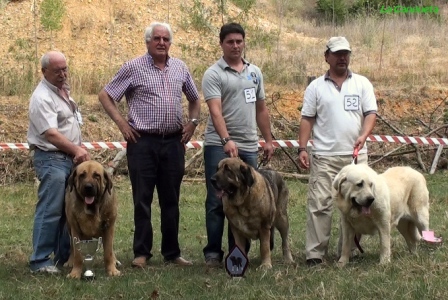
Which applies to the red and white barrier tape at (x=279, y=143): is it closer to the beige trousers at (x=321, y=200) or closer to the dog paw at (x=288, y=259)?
the dog paw at (x=288, y=259)

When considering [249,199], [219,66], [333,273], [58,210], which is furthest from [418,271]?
[58,210]

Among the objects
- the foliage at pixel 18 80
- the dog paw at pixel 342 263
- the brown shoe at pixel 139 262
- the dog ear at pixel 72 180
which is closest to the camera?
the dog ear at pixel 72 180

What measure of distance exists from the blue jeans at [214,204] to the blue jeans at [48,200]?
1.31m

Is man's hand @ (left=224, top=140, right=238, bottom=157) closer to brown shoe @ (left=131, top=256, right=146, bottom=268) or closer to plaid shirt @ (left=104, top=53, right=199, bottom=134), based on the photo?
plaid shirt @ (left=104, top=53, right=199, bottom=134)

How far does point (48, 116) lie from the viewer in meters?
6.32

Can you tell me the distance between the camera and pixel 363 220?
257 inches

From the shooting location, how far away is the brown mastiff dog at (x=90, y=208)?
20.1 feet

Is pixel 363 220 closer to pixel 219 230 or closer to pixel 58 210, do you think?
pixel 219 230

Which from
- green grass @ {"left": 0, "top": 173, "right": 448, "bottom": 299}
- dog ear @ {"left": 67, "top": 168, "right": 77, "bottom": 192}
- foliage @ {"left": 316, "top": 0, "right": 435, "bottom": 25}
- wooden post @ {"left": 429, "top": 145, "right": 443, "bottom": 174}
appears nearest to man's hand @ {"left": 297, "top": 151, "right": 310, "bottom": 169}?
green grass @ {"left": 0, "top": 173, "right": 448, "bottom": 299}

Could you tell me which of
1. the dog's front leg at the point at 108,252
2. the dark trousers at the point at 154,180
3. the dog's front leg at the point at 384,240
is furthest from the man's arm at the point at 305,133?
the dog's front leg at the point at 108,252

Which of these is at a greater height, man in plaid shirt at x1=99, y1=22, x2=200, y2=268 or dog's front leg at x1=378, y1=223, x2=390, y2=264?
man in plaid shirt at x1=99, y1=22, x2=200, y2=268

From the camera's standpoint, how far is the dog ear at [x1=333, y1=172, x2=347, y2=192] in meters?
6.31

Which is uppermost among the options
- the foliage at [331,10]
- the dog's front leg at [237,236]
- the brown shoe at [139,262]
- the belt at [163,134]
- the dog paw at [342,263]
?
the foliage at [331,10]

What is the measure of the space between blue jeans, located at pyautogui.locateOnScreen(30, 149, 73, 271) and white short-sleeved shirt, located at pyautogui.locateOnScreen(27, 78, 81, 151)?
0.41 ft
